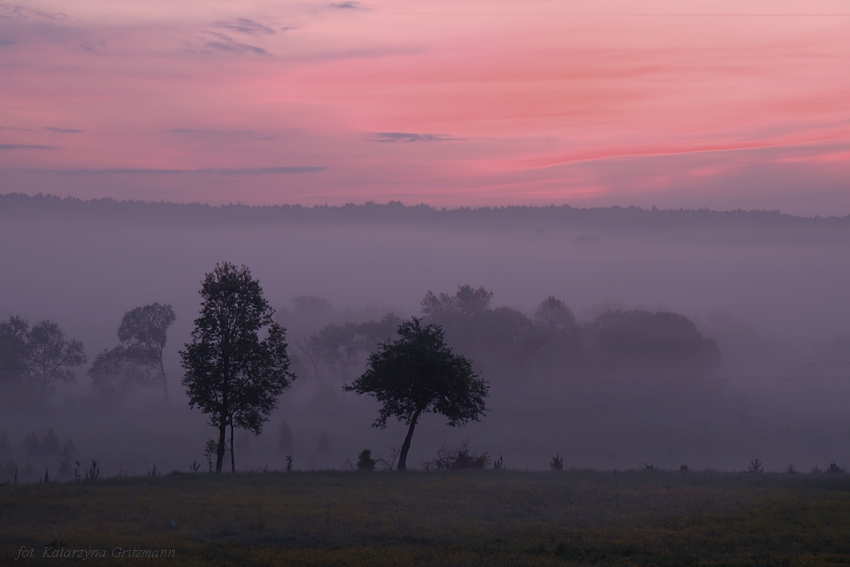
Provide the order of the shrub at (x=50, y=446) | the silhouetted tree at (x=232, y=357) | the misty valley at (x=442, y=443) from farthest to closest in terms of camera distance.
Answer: the shrub at (x=50, y=446)
the silhouetted tree at (x=232, y=357)
the misty valley at (x=442, y=443)

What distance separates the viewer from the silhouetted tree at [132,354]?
311 feet

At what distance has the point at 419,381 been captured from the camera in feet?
140

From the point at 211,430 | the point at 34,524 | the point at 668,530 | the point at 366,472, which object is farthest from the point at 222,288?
the point at 211,430

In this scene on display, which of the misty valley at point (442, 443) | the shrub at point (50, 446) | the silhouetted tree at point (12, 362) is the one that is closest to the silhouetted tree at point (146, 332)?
the misty valley at point (442, 443)

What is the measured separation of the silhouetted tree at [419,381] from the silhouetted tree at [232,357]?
6.21 m

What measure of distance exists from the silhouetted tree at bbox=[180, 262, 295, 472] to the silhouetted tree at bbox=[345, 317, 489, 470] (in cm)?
621

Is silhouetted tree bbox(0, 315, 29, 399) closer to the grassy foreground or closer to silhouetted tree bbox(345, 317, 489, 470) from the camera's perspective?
silhouetted tree bbox(345, 317, 489, 470)

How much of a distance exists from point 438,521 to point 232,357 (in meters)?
21.3

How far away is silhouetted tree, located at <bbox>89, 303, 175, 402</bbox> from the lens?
9469cm

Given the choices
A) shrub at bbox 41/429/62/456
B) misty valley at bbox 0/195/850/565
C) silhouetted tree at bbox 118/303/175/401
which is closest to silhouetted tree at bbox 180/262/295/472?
misty valley at bbox 0/195/850/565

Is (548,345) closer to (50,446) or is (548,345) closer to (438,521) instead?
(50,446)

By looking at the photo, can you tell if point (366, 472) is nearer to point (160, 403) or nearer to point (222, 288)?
point (222, 288)

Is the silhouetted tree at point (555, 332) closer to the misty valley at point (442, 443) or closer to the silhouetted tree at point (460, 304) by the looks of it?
the misty valley at point (442, 443)

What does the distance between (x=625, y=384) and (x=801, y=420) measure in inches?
1005
